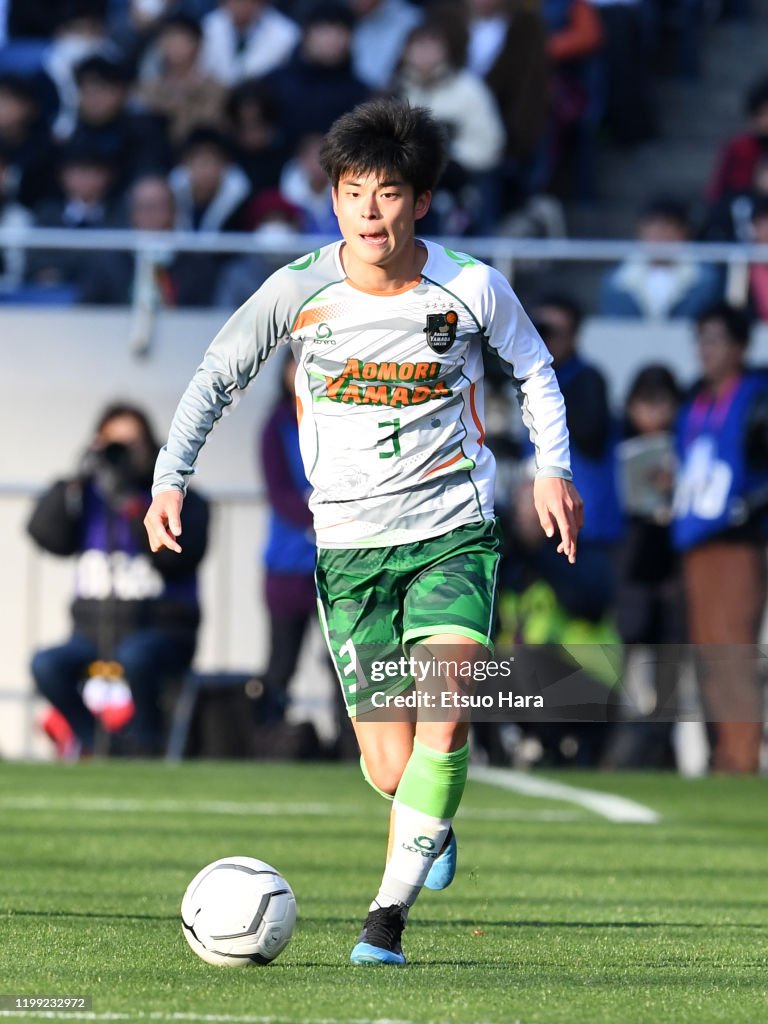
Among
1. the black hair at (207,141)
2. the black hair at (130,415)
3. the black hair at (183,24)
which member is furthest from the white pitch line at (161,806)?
the black hair at (183,24)

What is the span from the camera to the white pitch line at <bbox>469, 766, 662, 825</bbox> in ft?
31.4

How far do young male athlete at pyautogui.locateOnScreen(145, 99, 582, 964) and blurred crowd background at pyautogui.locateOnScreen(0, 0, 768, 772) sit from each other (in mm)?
6163

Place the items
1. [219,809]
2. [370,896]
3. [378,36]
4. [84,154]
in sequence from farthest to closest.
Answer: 1. [378,36]
2. [84,154]
3. [219,809]
4. [370,896]

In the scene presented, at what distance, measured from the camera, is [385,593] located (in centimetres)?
544

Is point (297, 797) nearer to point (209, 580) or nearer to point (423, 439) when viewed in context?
point (209, 580)

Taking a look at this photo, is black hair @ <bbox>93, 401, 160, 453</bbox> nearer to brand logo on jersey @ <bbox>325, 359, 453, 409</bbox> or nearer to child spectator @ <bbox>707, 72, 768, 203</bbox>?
child spectator @ <bbox>707, 72, 768, 203</bbox>

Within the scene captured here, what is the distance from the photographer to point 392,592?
17.9ft

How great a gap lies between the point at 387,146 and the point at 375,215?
174 millimetres

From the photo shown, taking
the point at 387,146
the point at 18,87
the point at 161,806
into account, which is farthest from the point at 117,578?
the point at 387,146

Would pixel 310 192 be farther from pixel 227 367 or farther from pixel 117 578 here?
pixel 227 367

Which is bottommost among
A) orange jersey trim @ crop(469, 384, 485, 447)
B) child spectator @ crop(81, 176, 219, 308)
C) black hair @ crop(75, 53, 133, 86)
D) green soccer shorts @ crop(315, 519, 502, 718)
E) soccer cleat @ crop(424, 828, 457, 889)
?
soccer cleat @ crop(424, 828, 457, 889)

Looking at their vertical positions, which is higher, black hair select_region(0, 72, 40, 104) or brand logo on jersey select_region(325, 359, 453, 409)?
black hair select_region(0, 72, 40, 104)

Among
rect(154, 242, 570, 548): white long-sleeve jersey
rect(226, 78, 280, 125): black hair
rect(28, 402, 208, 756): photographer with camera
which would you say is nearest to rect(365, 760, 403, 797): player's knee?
rect(154, 242, 570, 548): white long-sleeve jersey

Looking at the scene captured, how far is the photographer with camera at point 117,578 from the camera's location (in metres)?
11.8
